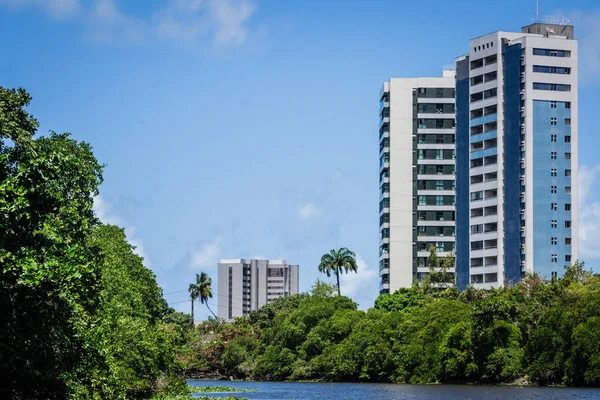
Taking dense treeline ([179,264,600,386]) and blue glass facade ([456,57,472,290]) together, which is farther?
blue glass facade ([456,57,472,290])

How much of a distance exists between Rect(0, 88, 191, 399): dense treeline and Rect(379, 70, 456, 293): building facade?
11037 centimetres

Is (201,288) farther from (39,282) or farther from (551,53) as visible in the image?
(39,282)

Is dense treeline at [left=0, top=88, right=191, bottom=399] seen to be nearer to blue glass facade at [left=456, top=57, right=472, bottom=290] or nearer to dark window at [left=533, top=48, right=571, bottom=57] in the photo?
blue glass facade at [left=456, top=57, right=472, bottom=290]

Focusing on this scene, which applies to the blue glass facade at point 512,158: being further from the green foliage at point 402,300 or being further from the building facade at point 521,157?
the green foliage at point 402,300

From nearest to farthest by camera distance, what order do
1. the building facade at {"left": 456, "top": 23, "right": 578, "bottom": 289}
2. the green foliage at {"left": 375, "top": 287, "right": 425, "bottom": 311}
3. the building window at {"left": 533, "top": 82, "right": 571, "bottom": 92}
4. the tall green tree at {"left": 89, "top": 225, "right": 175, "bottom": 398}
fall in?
the tall green tree at {"left": 89, "top": 225, "right": 175, "bottom": 398} → the green foliage at {"left": 375, "top": 287, "right": 425, "bottom": 311} → the building facade at {"left": 456, "top": 23, "right": 578, "bottom": 289} → the building window at {"left": 533, "top": 82, "right": 571, "bottom": 92}

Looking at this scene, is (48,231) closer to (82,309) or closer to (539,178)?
(82,309)

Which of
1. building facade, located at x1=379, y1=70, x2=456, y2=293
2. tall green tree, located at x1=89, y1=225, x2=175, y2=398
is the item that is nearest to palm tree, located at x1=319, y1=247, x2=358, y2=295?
building facade, located at x1=379, y1=70, x2=456, y2=293

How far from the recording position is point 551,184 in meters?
145

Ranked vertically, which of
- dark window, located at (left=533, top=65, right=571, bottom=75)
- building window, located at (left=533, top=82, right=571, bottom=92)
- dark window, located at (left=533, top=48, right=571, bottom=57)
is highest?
dark window, located at (left=533, top=48, right=571, bottom=57)

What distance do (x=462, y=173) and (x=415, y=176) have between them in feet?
43.8

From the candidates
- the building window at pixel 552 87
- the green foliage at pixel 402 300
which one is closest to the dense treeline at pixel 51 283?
the green foliage at pixel 402 300

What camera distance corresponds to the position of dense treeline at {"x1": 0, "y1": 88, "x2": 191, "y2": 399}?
26.1 metres

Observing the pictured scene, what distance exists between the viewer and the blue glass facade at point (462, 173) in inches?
5984

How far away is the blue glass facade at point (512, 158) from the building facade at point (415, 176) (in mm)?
17964
